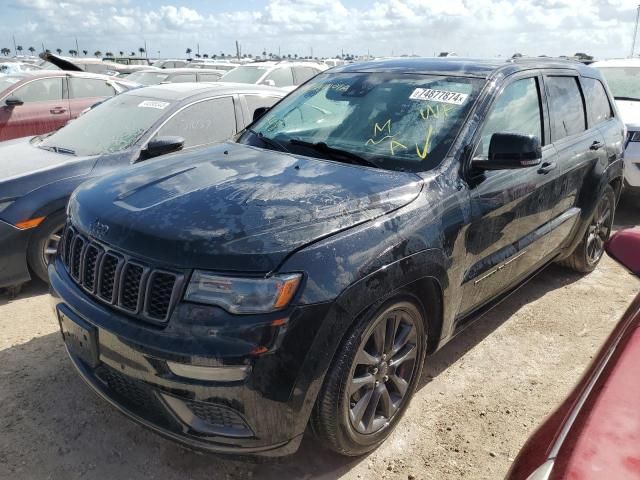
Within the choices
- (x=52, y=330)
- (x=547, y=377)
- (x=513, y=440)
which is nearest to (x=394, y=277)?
(x=513, y=440)

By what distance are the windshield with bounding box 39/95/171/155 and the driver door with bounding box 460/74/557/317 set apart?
3.07 metres

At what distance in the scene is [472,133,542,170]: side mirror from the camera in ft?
8.91

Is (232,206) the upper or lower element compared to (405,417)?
upper

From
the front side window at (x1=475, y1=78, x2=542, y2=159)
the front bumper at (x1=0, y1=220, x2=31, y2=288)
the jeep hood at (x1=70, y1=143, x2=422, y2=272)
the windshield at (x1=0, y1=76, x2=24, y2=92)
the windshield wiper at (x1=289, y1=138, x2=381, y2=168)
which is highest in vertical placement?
the front side window at (x1=475, y1=78, x2=542, y2=159)

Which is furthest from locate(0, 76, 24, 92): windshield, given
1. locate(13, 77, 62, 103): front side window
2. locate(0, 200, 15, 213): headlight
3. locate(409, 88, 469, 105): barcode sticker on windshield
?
locate(409, 88, 469, 105): barcode sticker on windshield

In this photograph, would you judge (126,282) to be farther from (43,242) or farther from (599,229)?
(599,229)

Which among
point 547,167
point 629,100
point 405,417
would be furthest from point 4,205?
point 629,100

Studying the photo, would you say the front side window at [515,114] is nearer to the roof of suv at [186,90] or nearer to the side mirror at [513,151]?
the side mirror at [513,151]

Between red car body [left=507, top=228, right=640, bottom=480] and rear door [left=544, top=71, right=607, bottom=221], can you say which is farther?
rear door [left=544, top=71, right=607, bottom=221]

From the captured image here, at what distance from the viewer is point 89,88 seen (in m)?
8.96

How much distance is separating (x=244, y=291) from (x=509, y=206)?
1794 mm

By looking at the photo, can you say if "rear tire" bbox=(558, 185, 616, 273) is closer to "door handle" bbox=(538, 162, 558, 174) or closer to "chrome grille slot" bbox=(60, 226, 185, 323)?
"door handle" bbox=(538, 162, 558, 174)

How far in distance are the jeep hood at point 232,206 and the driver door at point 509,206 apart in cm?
57

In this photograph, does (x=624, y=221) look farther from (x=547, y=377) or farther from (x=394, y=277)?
(x=394, y=277)
